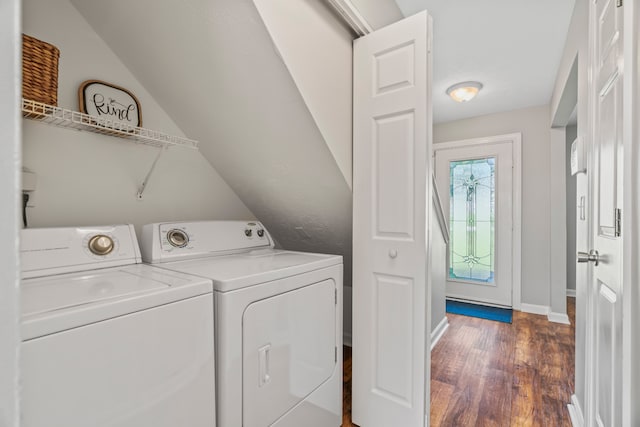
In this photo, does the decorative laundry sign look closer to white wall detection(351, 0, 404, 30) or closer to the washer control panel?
the washer control panel

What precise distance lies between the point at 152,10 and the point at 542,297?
170 inches

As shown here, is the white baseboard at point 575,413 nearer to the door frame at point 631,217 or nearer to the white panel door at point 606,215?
the white panel door at point 606,215

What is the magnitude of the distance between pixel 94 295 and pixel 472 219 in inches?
157

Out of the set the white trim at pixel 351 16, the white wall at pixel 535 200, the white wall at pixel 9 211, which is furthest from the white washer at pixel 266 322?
the white wall at pixel 535 200

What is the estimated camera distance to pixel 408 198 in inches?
59.3

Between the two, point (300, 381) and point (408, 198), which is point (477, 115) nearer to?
point (408, 198)

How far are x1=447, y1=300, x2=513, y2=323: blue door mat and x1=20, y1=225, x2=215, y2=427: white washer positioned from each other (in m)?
3.22

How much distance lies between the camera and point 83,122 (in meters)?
1.34

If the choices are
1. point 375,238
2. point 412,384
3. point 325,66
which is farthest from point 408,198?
point 412,384

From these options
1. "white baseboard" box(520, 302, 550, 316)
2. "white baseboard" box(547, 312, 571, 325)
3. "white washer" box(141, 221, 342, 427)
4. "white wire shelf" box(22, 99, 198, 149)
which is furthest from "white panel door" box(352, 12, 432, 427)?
"white baseboard" box(520, 302, 550, 316)

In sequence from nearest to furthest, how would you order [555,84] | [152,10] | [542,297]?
1. [152,10]
2. [555,84]
3. [542,297]

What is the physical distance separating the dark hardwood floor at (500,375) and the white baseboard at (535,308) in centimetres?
30

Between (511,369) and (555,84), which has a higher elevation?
(555,84)

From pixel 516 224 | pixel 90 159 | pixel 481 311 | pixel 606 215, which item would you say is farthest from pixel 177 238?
pixel 516 224
